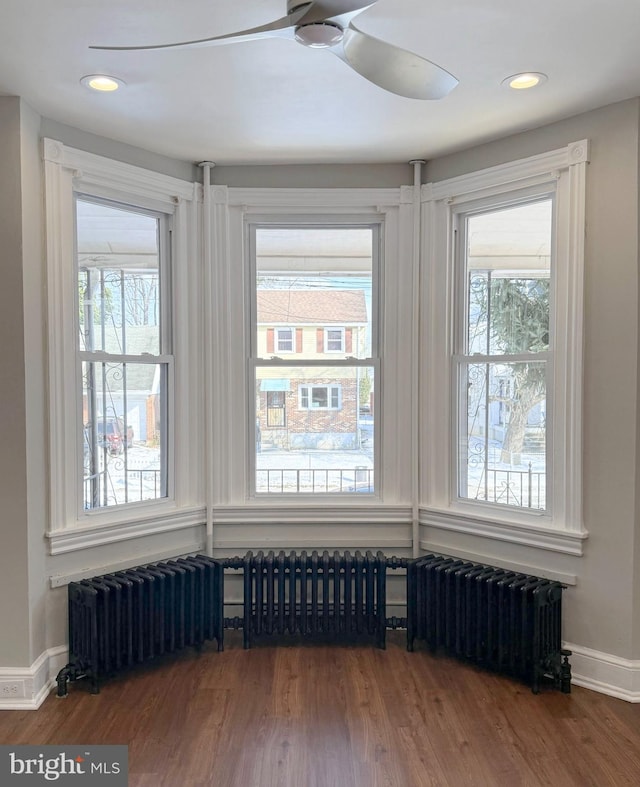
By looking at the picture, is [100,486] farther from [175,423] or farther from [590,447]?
[590,447]

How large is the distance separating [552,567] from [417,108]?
7.68 feet

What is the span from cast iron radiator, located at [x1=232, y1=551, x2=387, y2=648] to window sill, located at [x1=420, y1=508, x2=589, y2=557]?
41 centimetres

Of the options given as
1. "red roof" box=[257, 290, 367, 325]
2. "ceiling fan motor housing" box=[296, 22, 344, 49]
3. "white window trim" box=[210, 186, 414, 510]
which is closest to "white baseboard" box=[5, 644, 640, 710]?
"white window trim" box=[210, 186, 414, 510]

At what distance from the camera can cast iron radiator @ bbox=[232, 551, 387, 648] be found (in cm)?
321

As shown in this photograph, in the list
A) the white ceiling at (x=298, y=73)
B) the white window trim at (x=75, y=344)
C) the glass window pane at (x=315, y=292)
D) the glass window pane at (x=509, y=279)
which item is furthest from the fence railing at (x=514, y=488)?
the white ceiling at (x=298, y=73)

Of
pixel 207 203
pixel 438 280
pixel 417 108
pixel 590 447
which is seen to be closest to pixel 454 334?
pixel 438 280

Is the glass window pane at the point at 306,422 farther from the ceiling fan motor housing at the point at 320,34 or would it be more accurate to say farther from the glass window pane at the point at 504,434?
the ceiling fan motor housing at the point at 320,34

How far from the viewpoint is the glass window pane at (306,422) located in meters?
3.52

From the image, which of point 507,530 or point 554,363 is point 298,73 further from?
point 507,530

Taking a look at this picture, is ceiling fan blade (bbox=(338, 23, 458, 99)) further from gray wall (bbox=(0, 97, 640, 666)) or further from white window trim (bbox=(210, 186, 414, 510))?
white window trim (bbox=(210, 186, 414, 510))

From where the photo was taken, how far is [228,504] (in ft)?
11.3

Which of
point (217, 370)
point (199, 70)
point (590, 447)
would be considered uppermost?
point (199, 70)

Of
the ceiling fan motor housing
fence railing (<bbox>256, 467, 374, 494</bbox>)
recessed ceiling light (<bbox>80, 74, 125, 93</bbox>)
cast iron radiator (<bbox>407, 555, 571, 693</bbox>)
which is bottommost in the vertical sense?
cast iron radiator (<bbox>407, 555, 571, 693</bbox>)

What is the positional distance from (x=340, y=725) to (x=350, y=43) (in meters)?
2.62
